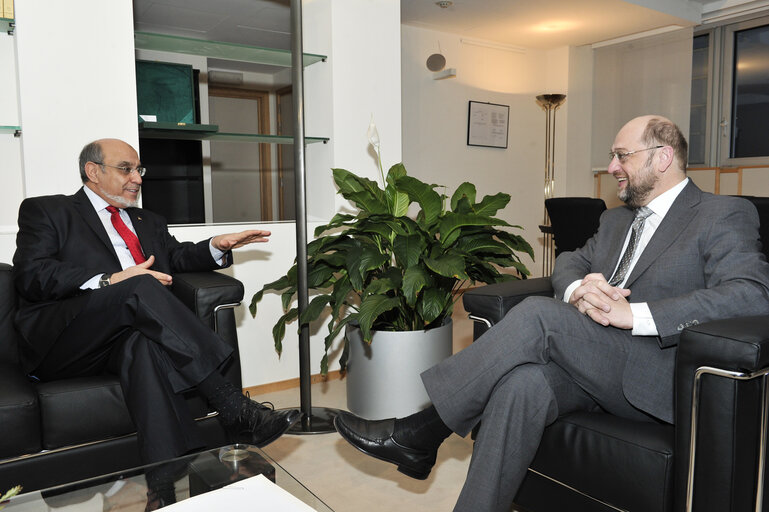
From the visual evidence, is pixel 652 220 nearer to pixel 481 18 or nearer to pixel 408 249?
pixel 408 249

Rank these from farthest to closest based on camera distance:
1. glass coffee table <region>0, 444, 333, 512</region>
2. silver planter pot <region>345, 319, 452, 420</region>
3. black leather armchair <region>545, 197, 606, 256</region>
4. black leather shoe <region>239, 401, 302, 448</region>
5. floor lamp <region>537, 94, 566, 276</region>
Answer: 1. floor lamp <region>537, 94, 566, 276</region>
2. black leather armchair <region>545, 197, 606, 256</region>
3. silver planter pot <region>345, 319, 452, 420</region>
4. black leather shoe <region>239, 401, 302, 448</region>
5. glass coffee table <region>0, 444, 333, 512</region>

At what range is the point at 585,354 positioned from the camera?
1598 millimetres

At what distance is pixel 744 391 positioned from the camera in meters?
1.32

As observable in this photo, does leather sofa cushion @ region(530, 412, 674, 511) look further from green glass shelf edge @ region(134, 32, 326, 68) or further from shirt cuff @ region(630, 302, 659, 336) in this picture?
green glass shelf edge @ region(134, 32, 326, 68)

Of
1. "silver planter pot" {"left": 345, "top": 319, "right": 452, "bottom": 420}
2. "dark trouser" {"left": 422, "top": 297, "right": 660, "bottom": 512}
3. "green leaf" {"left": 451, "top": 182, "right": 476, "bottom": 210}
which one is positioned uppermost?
"green leaf" {"left": 451, "top": 182, "right": 476, "bottom": 210}

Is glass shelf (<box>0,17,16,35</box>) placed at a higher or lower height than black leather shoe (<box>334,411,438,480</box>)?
higher

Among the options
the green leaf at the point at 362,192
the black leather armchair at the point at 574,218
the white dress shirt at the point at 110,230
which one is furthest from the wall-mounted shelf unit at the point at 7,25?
the black leather armchair at the point at 574,218

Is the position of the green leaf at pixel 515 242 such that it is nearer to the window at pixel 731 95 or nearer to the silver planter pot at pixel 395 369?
the silver planter pot at pixel 395 369

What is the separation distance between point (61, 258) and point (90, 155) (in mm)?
414

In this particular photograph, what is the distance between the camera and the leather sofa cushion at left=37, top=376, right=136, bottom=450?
179cm

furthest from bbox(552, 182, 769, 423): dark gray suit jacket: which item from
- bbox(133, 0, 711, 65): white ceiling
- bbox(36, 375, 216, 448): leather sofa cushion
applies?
bbox(133, 0, 711, 65): white ceiling

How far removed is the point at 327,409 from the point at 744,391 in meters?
1.84

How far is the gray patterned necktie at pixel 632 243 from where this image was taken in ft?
6.27

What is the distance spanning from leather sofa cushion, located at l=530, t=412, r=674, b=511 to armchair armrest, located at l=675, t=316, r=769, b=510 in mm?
43
